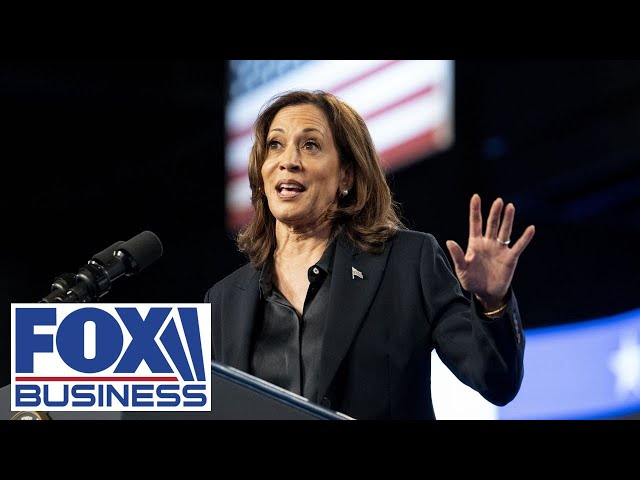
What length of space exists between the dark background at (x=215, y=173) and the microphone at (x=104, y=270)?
2.65m

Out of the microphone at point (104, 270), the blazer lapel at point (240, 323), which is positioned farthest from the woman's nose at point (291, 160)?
the microphone at point (104, 270)

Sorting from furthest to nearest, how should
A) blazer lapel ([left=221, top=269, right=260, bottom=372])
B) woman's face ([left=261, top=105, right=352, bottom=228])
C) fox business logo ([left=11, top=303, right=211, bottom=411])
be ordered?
1. woman's face ([left=261, top=105, right=352, bottom=228])
2. blazer lapel ([left=221, top=269, right=260, bottom=372])
3. fox business logo ([left=11, top=303, right=211, bottom=411])

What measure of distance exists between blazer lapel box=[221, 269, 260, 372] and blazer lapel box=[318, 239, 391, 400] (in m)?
0.17

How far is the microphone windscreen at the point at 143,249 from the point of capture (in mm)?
1680

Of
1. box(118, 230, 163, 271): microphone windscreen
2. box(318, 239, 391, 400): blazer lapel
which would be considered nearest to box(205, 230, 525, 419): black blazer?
box(318, 239, 391, 400): blazer lapel

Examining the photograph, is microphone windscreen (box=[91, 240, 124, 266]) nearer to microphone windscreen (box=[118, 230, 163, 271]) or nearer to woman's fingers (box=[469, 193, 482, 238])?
microphone windscreen (box=[118, 230, 163, 271])

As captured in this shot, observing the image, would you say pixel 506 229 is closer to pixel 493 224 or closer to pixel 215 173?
pixel 493 224

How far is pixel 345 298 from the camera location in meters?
1.97

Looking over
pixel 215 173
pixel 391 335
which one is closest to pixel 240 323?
pixel 391 335

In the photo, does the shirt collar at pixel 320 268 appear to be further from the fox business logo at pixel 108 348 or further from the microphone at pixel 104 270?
the fox business logo at pixel 108 348

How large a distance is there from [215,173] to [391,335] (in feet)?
10.4

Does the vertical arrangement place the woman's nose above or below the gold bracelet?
above

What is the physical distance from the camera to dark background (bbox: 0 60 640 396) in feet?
14.3

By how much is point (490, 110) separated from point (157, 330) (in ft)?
10.2
